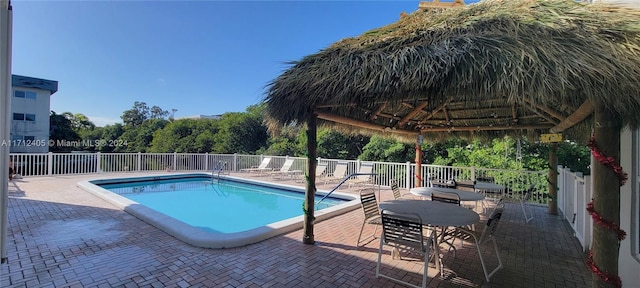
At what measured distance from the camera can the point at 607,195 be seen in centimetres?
218

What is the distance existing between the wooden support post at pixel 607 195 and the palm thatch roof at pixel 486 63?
12 cm

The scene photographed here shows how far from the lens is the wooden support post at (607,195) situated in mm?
2168

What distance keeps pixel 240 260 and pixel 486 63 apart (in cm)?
357

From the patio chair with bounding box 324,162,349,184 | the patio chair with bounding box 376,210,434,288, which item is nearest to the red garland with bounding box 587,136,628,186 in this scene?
the patio chair with bounding box 376,210,434,288

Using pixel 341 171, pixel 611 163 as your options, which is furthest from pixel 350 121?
pixel 341 171

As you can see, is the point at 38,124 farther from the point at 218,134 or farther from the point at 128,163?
the point at 128,163

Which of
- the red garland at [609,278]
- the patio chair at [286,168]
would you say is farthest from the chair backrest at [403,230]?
the patio chair at [286,168]

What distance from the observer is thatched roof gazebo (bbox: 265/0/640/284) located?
2205mm

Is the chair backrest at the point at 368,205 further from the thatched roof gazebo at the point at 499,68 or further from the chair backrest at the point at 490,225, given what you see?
the chair backrest at the point at 490,225

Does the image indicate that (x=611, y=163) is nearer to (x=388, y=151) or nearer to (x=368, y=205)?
(x=368, y=205)

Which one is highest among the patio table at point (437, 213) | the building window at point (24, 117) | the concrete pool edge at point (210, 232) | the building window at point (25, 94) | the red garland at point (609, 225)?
the building window at point (25, 94)

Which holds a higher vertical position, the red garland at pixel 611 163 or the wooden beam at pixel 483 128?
the wooden beam at pixel 483 128

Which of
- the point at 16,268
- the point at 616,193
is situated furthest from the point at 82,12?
the point at 616,193

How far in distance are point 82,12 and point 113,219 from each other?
7930mm
